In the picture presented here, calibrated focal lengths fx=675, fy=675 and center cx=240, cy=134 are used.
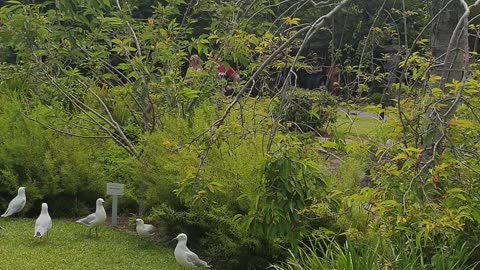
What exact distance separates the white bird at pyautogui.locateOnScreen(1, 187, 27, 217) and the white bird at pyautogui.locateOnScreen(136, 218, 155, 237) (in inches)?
48.3

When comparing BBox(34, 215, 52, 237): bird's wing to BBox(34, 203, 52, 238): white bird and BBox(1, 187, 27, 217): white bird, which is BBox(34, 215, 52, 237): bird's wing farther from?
BBox(1, 187, 27, 217): white bird

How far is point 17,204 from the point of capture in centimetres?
633

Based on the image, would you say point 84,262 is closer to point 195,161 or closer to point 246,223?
point 195,161

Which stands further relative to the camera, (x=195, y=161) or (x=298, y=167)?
(x=195, y=161)

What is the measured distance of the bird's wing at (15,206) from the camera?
Result: 6.32 metres

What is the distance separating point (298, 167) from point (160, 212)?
249cm

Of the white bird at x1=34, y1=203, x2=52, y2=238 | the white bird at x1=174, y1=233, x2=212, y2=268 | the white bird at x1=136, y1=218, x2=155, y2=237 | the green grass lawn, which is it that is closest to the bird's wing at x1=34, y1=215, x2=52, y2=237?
the white bird at x1=34, y1=203, x2=52, y2=238

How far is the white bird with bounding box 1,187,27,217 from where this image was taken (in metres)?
6.32

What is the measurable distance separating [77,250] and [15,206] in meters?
1.02

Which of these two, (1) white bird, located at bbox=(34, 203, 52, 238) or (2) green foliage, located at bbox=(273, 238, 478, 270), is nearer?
(2) green foliage, located at bbox=(273, 238, 478, 270)

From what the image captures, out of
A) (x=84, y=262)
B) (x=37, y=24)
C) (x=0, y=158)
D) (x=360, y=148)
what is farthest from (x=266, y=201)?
(x=0, y=158)

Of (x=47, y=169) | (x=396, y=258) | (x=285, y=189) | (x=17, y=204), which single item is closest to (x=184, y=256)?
(x=285, y=189)

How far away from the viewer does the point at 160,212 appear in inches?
227

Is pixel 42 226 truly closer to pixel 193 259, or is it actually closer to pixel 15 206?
pixel 15 206
